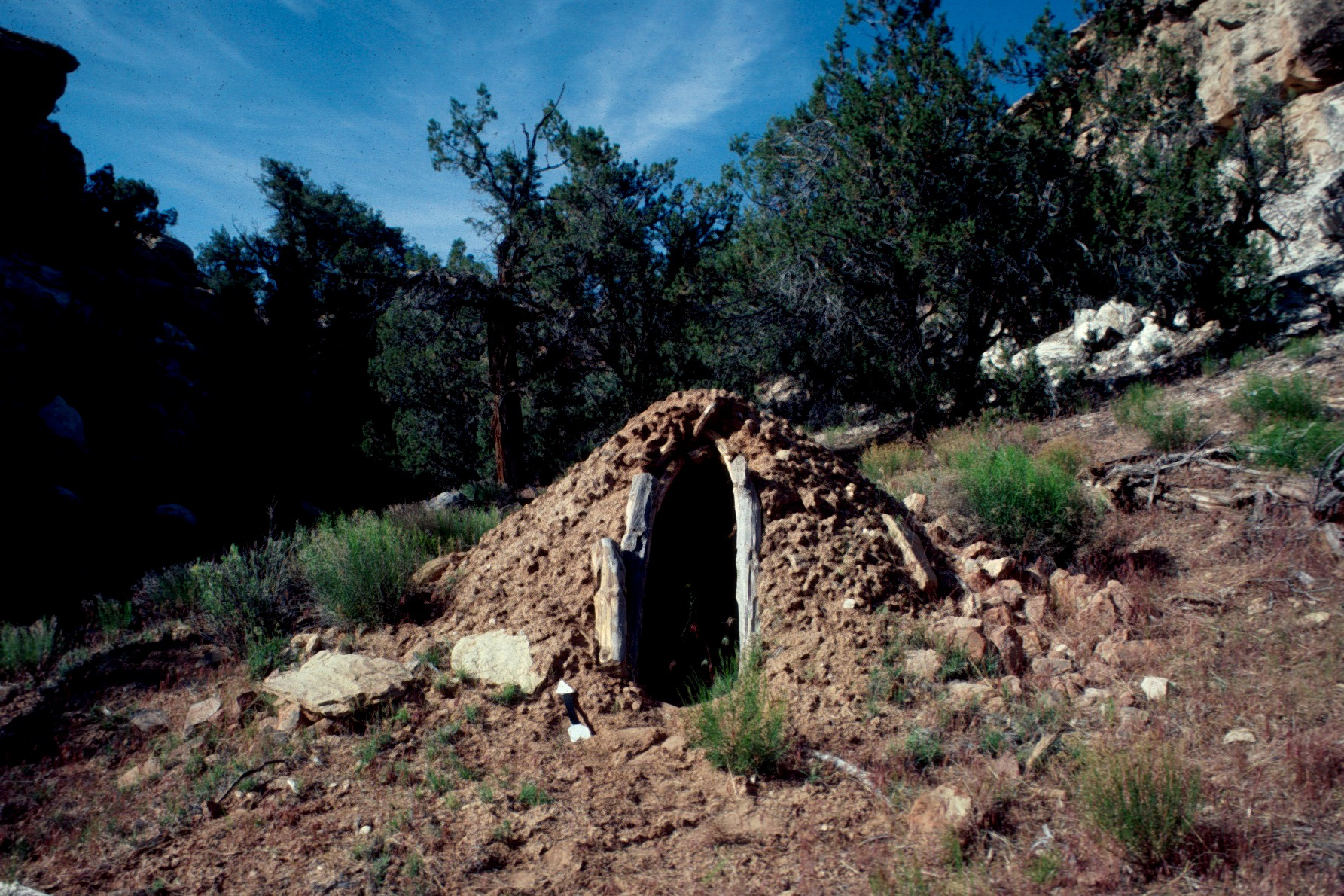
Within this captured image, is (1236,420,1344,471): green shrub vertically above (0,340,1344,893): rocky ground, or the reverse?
(1236,420,1344,471): green shrub

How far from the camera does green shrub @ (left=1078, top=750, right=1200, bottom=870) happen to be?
260 cm

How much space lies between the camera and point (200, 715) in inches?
168

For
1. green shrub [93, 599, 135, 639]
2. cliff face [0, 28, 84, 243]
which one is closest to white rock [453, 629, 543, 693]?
green shrub [93, 599, 135, 639]

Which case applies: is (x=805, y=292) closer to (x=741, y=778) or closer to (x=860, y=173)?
(x=860, y=173)

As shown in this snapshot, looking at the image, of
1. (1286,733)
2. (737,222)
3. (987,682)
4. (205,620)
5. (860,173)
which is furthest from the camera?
(737,222)

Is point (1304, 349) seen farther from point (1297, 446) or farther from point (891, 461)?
point (891, 461)

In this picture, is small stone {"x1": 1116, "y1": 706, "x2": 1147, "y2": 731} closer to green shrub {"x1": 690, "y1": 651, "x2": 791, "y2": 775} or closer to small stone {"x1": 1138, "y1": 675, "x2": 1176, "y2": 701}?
small stone {"x1": 1138, "y1": 675, "x2": 1176, "y2": 701}

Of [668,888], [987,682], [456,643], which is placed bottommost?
[668,888]

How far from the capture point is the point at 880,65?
12.2m

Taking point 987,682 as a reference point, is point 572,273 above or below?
above

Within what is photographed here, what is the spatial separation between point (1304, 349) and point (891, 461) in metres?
5.31

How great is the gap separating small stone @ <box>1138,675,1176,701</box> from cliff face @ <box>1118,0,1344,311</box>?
10950 millimetres

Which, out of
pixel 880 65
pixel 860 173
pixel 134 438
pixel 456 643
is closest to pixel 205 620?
pixel 456 643

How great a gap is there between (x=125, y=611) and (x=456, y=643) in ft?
10.1
